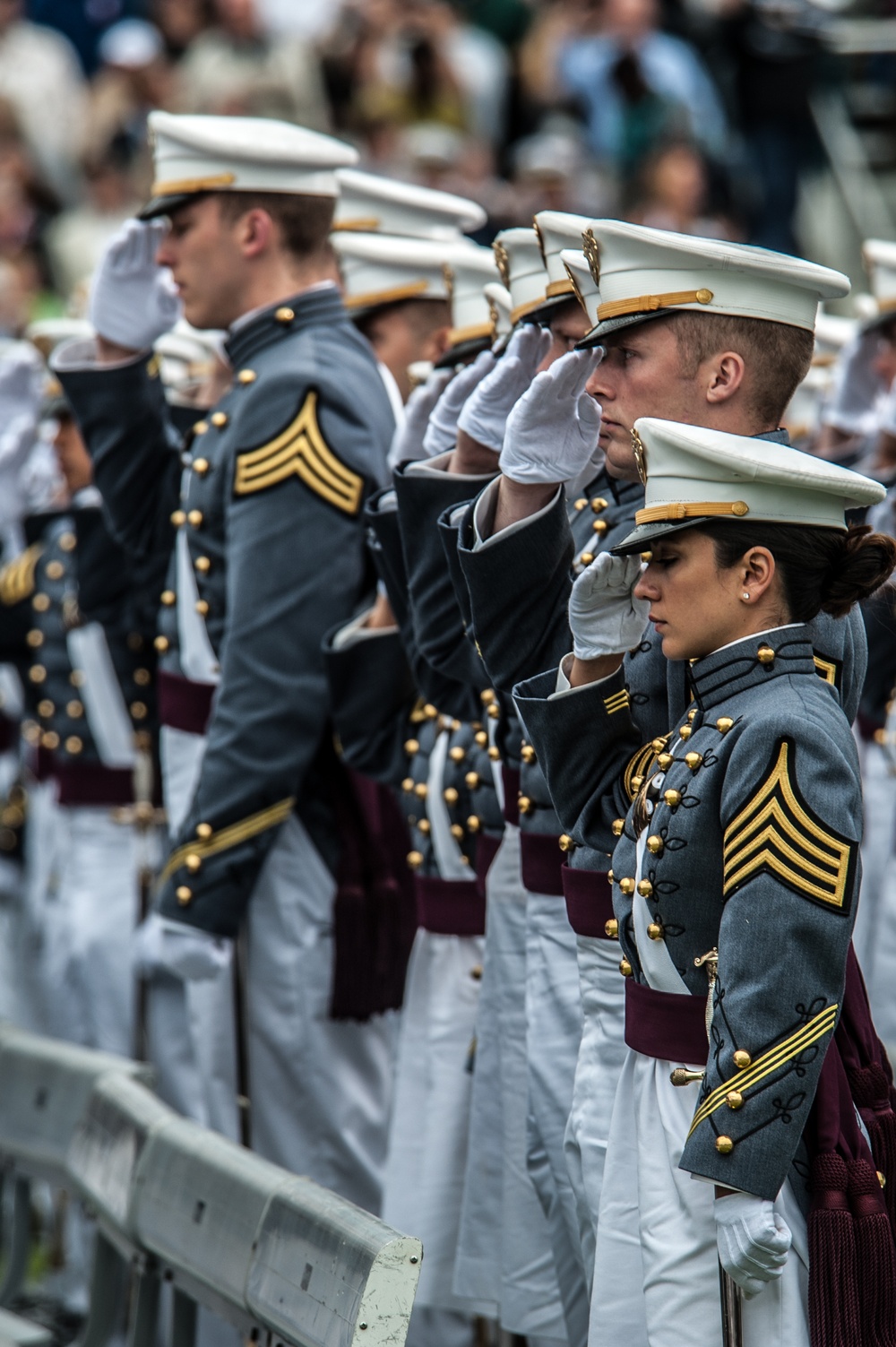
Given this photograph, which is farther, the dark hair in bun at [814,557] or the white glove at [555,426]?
the white glove at [555,426]

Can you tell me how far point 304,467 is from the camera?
414 cm

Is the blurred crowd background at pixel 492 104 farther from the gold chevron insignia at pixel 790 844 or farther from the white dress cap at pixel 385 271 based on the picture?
the gold chevron insignia at pixel 790 844

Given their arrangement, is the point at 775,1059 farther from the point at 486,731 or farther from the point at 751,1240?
the point at 486,731

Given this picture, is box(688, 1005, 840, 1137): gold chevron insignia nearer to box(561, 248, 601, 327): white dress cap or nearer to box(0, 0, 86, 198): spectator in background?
box(561, 248, 601, 327): white dress cap

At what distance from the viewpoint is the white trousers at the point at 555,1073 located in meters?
3.21

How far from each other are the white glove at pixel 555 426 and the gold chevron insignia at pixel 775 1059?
967 mm

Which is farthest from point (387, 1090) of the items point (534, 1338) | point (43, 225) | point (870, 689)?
point (43, 225)

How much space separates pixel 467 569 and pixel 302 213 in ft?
5.08

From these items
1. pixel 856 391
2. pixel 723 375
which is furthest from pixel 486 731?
pixel 856 391

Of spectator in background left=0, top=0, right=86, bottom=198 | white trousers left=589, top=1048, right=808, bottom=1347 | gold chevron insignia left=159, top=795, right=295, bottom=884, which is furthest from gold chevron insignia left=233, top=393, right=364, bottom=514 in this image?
spectator in background left=0, top=0, right=86, bottom=198

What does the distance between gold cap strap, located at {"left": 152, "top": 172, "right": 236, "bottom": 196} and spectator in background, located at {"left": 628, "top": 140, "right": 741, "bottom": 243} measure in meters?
5.54

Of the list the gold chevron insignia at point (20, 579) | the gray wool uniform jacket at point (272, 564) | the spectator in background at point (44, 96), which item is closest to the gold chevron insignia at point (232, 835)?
the gray wool uniform jacket at point (272, 564)

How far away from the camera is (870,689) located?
4.58 m

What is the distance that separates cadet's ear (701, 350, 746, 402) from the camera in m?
2.82
